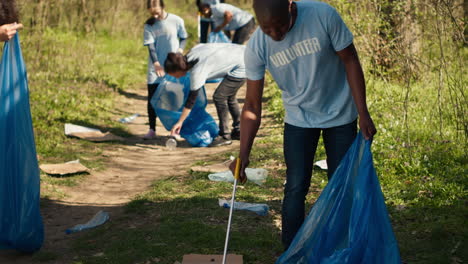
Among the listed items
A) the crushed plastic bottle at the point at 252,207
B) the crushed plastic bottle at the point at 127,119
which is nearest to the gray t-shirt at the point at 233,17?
the crushed plastic bottle at the point at 127,119

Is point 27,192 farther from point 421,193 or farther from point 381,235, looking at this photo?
point 421,193

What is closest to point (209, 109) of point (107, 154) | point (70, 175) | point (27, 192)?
point (107, 154)

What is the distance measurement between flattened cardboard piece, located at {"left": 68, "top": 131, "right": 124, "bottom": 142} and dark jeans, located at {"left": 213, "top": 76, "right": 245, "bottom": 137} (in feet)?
4.51

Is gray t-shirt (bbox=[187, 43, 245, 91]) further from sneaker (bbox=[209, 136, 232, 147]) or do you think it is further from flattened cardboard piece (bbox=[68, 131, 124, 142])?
flattened cardboard piece (bbox=[68, 131, 124, 142])

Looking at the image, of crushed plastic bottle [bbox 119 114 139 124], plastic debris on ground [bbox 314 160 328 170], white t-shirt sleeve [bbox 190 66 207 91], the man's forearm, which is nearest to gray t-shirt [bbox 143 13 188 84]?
white t-shirt sleeve [bbox 190 66 207 91]

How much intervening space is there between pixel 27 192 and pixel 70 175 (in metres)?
2.16

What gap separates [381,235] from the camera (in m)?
2.80

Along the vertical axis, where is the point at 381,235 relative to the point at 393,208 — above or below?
above

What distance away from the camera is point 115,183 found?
19.2 ft

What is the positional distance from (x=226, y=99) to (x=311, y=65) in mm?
4208

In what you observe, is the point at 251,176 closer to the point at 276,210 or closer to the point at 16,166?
the point at 276,210

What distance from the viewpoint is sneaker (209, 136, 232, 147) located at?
7.33 meters

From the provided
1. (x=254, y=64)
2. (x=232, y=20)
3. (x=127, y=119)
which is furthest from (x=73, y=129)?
(x=254, y=64)

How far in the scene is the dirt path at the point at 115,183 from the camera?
4275mm
